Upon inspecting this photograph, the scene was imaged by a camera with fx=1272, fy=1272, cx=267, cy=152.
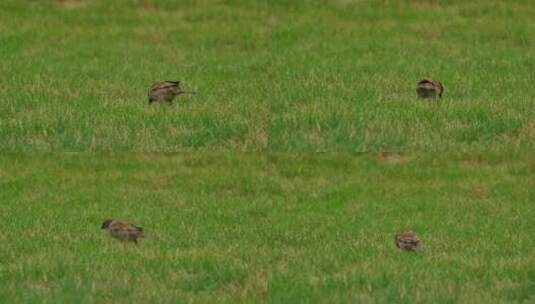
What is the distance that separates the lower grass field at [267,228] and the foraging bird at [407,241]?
0.14m

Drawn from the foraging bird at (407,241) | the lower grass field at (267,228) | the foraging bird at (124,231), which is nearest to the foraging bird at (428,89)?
the lower grass field at (267,228)

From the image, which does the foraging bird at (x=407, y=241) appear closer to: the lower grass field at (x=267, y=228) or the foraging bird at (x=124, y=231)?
the lower grass field at (x=267, y=228)

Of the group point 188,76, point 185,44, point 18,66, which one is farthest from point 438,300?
point 185,44

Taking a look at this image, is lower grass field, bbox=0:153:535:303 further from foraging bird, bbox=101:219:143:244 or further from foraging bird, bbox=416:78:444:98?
foraging bird, bbox=416:78:444:98

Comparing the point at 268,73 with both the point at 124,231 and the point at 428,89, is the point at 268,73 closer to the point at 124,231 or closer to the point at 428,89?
the point at 428,89

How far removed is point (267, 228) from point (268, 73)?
465cm

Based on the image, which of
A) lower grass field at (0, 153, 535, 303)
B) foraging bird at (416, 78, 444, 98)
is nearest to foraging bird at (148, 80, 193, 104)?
lower grass field at (0, 153, 535, 303)

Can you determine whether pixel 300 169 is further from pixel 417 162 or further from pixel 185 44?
pixel 185 44

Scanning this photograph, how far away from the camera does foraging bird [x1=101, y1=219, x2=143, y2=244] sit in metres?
16.0

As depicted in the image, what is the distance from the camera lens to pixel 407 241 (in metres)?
15.5

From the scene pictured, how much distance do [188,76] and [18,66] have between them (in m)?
3.46

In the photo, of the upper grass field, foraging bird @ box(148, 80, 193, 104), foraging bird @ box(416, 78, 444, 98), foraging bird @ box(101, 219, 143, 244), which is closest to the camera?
foraging bird @ box(101, 219, 143, 244)

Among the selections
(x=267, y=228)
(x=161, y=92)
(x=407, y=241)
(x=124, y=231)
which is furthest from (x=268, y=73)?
(x=407, y=241)

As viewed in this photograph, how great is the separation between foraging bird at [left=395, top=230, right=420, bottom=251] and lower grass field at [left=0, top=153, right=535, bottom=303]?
0.14 m
